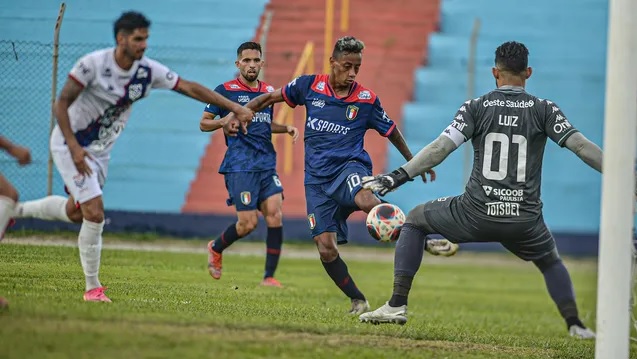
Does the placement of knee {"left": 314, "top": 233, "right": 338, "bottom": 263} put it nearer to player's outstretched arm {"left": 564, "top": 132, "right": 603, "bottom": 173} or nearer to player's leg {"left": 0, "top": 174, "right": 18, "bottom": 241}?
player's outstretched arm {"left": 564, "top": 132, "right": 603, "bottom": 173}

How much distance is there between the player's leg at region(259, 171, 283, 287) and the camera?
41.0ft

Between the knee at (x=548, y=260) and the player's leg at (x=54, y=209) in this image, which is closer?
the knee at (x=548, y=260)

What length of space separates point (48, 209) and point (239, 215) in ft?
11.0

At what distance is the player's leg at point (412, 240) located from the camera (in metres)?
8.27

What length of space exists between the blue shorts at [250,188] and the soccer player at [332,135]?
2353 mm

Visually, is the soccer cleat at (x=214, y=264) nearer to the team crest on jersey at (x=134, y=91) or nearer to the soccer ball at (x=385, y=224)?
the soccer ball at (x=385, y=224)

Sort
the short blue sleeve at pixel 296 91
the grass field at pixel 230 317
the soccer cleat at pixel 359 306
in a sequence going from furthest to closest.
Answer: the soccer cleat at pixel 359 306
the short blue sleeve at pixel 296 91
the grass field at pixel 230 317

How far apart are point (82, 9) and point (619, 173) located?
12356 mm

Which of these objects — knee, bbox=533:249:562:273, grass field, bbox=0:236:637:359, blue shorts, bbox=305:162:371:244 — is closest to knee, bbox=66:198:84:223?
grass field, bbox=0:236:637:359

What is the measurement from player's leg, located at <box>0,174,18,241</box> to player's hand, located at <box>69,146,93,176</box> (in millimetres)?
513

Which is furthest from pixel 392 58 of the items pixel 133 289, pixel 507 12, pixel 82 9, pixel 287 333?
pixel 287 333

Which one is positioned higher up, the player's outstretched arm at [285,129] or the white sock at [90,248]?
the player's outstretched arm at [285,129]

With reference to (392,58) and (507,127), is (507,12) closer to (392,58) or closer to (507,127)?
(392,58)

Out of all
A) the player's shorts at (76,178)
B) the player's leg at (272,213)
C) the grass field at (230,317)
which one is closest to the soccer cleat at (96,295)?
the grass field at (230,317)
